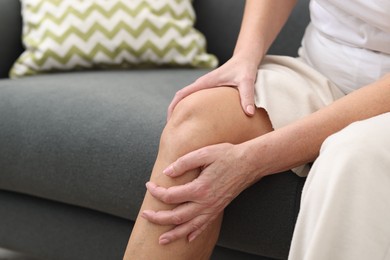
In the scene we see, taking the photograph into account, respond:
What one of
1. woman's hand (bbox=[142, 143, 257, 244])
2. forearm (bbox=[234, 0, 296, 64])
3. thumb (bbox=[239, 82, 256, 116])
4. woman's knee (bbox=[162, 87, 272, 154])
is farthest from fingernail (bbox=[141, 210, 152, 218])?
forearm (bbox=[234, 0, 296, 64])

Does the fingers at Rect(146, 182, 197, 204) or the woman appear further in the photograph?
the fingers at Rect(146, 182, 197, 204)

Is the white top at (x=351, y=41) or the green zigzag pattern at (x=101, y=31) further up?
the white top at (x=351, y=41)

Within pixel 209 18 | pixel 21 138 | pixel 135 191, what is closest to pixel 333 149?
pixel 135 191

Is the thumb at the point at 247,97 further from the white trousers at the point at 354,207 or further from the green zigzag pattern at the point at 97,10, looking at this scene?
the green zigzag pattern at the point at 97,10

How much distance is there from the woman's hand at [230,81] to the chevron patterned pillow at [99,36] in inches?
26.0

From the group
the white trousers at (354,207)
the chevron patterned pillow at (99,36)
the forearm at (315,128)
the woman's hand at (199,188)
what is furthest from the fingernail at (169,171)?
the chevron patterned pillow at (99,36)

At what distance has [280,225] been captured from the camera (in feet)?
3.63

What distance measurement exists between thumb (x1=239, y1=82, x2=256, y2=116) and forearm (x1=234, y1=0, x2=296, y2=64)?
3.7 inches

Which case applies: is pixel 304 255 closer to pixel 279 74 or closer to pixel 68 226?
pixel 279 74

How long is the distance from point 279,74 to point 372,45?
6.2 inches

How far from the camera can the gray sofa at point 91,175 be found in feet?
3.70

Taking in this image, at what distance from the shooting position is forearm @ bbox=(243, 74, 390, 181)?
1.00 m

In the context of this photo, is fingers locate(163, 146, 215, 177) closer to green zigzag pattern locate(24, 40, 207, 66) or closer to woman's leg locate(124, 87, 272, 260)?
woman's leg locate(124, 87, 272, 260)

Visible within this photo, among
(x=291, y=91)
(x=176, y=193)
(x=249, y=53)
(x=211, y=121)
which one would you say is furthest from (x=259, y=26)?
(x=176, y=193)
